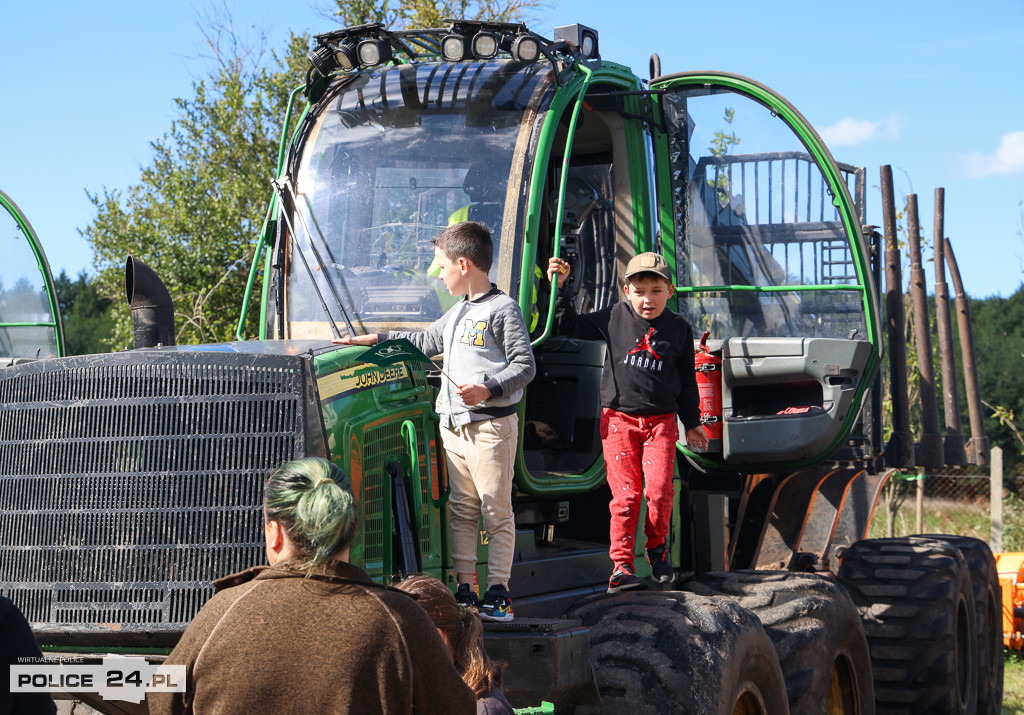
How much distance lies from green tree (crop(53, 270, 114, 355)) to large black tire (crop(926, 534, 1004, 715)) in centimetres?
3529

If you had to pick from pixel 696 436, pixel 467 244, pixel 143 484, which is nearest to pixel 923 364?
pixel 696 436

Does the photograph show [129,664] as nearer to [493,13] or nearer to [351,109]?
[351,109]

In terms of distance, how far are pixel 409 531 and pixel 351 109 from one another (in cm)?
238

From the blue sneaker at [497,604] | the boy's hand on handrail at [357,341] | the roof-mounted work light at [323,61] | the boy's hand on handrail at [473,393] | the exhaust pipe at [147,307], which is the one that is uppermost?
the roof-mounted work light at [323,61]

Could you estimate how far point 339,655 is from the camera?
106 inches

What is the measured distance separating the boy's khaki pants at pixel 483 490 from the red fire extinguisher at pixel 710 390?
200 centimetres

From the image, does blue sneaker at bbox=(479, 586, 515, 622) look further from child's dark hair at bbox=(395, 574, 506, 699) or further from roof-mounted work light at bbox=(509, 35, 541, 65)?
roof-mounted work light at bbox=(509, 35, 541, 65)

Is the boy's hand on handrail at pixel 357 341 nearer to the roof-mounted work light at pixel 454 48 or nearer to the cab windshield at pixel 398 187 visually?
the cab windshield at pixel 398 187

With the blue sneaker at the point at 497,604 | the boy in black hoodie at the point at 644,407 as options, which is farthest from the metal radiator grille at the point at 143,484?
the boy in black hoodie at the point at 644,407

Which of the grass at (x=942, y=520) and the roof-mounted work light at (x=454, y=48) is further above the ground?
the roof-mounted work light at (x=454, y=48)

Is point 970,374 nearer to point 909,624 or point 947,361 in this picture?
point 947,361

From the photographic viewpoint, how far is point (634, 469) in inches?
218

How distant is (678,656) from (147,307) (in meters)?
2.53

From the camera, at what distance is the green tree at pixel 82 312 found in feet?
136
